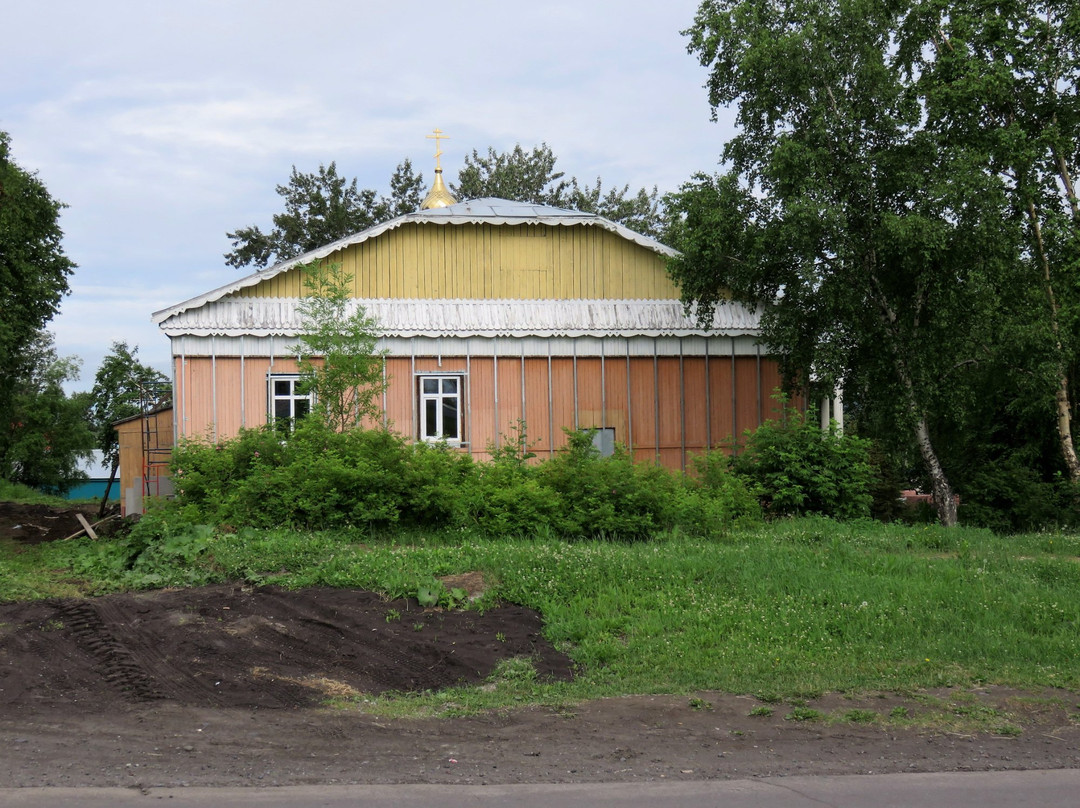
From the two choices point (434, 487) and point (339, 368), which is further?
point (339, 368)

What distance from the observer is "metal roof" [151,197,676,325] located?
77.7 ft

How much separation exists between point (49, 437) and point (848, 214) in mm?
46775

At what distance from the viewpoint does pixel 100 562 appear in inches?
636

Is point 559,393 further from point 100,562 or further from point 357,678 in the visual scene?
point 357,678

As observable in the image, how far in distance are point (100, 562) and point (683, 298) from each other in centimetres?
1353

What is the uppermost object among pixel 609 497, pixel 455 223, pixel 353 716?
pixel 455 223

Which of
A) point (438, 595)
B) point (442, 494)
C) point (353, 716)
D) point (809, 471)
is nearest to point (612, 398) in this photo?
point (809, 471)

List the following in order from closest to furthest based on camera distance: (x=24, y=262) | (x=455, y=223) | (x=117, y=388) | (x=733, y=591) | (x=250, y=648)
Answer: (x=250, y=648), (x=733, y=591), (x=455, y=223), (x=24, y=262), (x=117, y=388)

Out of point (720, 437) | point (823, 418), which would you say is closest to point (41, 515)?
point (720, 437)

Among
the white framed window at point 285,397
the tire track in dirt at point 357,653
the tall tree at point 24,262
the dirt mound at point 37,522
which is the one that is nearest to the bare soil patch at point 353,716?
the tire track in dirt at point 357,653

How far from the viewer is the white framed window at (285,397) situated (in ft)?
78.3

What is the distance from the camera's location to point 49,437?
53.9 metres

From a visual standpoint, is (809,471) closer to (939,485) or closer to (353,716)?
(939,485)

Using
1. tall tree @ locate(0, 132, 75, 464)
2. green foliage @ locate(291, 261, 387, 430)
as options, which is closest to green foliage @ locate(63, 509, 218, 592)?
green foliage @ locate(291, 261, 387, 430)
